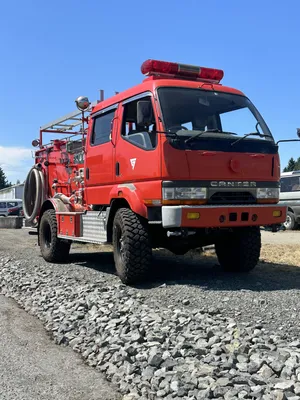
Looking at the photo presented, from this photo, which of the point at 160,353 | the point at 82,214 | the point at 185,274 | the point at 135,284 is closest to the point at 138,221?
the point at 135,284

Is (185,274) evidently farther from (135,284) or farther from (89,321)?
(89,321)

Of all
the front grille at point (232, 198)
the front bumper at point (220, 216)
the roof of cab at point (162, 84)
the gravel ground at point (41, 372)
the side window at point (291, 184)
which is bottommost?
the gravel ground at point (41, 372)

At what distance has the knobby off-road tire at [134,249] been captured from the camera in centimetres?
670

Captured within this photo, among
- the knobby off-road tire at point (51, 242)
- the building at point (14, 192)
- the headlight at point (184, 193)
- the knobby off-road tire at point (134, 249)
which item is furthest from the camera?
the building at point (14, 192)

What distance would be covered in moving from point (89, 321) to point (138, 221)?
1.85 m

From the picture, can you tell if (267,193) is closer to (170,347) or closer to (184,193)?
(184,193)

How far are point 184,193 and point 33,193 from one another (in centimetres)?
590

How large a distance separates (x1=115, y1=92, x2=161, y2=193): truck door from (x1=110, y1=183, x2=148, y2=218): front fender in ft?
0.37

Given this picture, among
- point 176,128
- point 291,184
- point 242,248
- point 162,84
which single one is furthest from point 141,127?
point 291,184

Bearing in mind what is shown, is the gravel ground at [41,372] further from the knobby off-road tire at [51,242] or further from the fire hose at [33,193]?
the fire hose at [33,193]

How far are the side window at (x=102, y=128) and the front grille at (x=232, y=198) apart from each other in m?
2.22

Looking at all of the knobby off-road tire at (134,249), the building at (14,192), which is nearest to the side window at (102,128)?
the knobby off-road tire at (134,249)

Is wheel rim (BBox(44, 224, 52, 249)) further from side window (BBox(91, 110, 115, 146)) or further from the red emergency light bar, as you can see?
the red emergency light bar

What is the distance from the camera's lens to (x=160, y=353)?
13.8 ft
